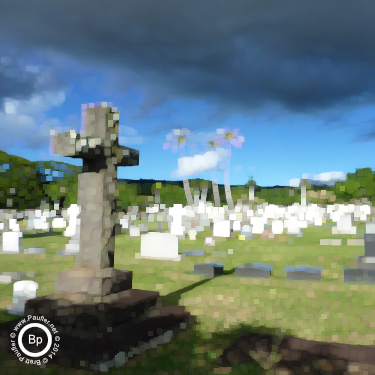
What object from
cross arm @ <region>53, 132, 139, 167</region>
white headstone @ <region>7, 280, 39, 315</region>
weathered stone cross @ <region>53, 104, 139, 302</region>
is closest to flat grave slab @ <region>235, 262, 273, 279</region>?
weathered stone cross @ <region>53, 104, 139, 302</region>

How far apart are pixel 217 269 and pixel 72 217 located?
11.4 m

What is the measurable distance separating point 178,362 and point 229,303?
2723 millimetres

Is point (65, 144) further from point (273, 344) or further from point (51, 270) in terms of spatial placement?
point (51, 270)

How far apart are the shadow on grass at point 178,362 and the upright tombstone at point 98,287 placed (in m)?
0.18

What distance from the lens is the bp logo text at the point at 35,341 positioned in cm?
444

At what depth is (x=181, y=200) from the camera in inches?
2085

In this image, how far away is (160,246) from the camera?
12297mm

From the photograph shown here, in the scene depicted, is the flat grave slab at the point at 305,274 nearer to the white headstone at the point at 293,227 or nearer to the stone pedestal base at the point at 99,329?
the stone pedestal base at the point at 99,329

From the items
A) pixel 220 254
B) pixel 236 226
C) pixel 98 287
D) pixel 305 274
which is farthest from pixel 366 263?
pixel 236 226

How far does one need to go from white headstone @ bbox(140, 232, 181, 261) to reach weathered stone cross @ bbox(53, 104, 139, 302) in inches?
272

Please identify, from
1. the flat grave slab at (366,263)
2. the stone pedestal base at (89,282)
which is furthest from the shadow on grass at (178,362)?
the flat grave slab at (366,263)

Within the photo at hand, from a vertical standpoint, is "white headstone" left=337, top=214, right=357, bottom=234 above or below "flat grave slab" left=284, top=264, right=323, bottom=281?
above

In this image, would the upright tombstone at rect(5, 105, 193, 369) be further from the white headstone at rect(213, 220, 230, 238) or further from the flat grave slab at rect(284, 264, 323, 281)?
the white headstone at rect(213, 220, 230, 238)

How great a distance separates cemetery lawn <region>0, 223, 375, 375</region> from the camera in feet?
14.7
